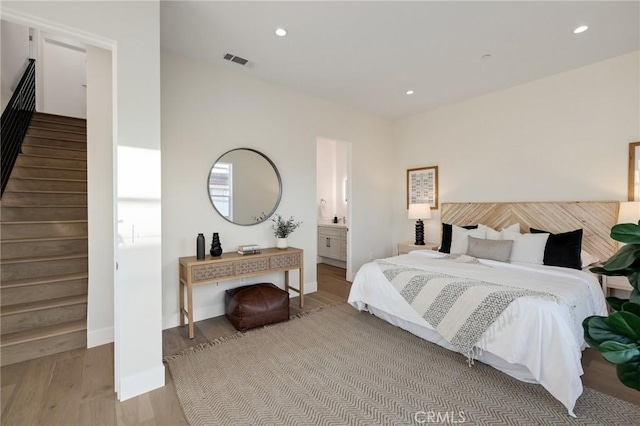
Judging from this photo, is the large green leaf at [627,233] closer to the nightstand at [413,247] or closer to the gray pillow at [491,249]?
the gray pillow at [491,249]

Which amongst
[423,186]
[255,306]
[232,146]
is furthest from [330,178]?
[255,306]

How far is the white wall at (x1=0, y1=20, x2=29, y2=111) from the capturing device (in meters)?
3.83

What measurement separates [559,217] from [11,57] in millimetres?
7772

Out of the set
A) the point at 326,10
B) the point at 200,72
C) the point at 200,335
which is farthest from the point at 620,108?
the point at 200,335

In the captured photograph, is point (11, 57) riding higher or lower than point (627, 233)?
higher

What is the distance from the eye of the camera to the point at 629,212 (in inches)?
109

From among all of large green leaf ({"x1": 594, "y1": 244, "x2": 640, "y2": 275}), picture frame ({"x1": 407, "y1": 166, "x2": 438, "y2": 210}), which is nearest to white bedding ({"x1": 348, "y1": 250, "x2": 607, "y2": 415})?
large green leaf ({"x1": 594, "y1": 244, "x2": 640, "y2": 275})

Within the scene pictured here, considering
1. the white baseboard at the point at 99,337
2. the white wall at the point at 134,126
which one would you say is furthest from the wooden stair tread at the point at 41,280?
the white wall at the point at 134,126

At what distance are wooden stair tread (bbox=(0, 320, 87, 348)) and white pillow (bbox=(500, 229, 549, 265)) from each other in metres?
4.49

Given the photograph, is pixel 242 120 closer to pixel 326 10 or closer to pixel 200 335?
pixel 326 10

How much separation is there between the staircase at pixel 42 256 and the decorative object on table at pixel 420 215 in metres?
4.33

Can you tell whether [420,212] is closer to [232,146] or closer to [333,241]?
[333,241]

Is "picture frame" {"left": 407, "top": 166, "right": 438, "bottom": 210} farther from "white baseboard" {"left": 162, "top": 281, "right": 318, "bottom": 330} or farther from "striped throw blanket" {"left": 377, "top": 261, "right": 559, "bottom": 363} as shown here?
"white baseboard" {"left": 162, "top": 281, "right": 318, "bottom": 330}

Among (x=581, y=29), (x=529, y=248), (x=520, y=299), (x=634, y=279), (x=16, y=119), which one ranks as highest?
(x=581, y=29)
